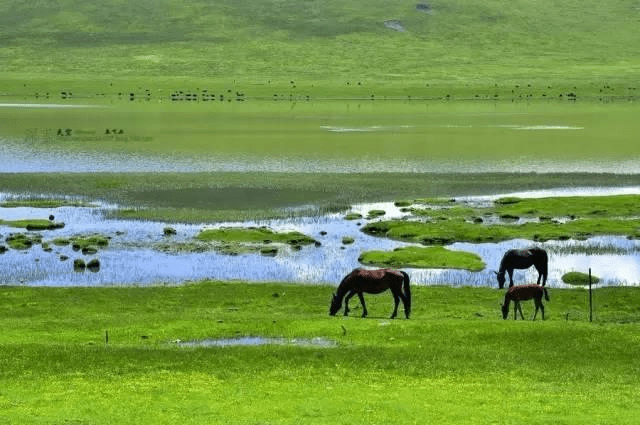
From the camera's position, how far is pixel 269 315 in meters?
39.6

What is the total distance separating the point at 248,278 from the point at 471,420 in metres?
27.5

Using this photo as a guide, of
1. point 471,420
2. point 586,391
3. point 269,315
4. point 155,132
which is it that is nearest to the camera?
point 471,420

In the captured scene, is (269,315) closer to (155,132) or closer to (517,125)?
(155,132)

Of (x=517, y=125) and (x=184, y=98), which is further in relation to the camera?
(x=184, y=98)

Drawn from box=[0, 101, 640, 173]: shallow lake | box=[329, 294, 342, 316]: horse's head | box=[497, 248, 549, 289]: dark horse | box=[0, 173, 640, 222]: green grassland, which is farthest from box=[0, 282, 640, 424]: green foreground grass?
box=[0, 101, 640, 173]: shallow lake

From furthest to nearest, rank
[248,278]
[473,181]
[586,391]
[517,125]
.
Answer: [517,125] < [473,181] < [248,278] < [586,391]

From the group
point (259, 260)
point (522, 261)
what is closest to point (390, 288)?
point (522, 261)

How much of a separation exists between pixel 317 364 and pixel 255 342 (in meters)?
4.27

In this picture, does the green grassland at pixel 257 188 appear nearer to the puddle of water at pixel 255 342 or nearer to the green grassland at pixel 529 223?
the green grassland at pixel 529 223

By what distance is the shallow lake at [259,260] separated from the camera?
50469mm

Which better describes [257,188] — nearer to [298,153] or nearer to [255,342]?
[298,153]

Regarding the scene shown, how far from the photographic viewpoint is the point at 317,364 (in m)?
31.2

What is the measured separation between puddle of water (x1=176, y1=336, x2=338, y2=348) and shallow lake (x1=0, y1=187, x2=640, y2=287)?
1436 centimetres

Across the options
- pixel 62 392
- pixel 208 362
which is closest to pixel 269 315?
pixel 208 362
